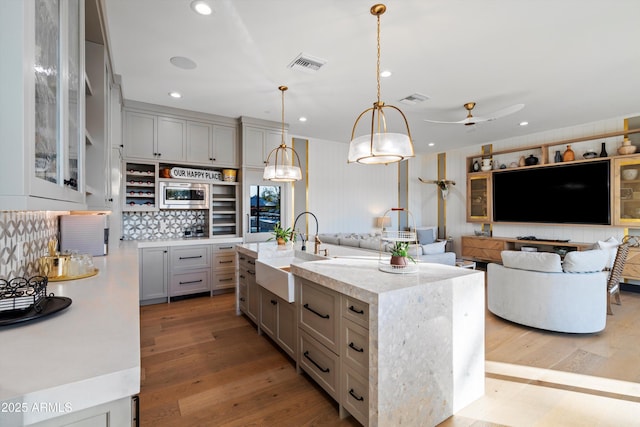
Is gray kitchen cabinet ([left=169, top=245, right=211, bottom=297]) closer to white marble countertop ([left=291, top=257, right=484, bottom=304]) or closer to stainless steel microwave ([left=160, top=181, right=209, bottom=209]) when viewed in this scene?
stainless steel microwave ([left=160, top=181, right=209, bottom=209])

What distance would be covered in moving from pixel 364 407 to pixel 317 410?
438mm

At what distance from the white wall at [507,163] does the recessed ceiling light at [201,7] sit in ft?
20.5

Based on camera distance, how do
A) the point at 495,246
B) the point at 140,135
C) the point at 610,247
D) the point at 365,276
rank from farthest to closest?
the point at 495,246 → the point at 140,135 → the point at 610,247 → the point at 365,276

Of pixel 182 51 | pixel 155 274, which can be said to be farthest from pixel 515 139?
pixel 155 274

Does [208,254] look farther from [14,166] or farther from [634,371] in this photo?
[634,371]

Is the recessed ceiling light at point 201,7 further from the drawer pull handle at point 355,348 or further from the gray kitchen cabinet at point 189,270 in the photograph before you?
the gray kitchen cabinet at point 189,270

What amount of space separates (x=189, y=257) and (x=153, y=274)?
1.62 feet

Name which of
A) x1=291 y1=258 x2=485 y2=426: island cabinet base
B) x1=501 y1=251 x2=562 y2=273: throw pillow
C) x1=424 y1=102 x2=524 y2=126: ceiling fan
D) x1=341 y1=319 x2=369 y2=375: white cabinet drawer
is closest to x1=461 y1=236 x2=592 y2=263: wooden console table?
x1=501 y1=251 x2=562 y2=273: throw pillow

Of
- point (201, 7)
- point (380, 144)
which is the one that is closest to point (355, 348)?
point (380, 144)

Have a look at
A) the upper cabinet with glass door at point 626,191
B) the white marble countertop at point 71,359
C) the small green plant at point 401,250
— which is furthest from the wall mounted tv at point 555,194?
the white marble countertop at point 71,359

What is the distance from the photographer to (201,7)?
217 cm

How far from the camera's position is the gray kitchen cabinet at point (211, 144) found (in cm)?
447

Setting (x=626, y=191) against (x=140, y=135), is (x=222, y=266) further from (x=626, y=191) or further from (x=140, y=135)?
(x=626, y=191)

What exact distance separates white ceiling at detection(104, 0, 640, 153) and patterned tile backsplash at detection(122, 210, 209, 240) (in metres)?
1.63
